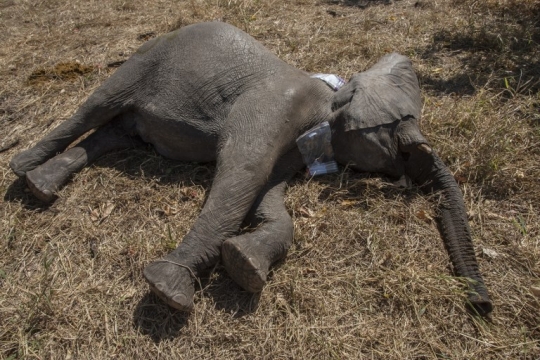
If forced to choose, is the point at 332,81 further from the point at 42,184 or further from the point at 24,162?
the point at 24,162

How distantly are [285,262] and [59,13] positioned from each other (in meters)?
5.80

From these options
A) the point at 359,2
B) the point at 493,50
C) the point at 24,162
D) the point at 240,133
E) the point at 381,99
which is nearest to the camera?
the point at 240,133

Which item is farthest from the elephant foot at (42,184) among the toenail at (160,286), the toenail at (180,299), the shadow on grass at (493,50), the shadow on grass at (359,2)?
the shadow on grass at (359,2)

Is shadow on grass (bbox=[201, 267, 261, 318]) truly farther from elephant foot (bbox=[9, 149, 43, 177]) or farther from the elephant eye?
elephant foot (bbox=[9, 149, 43, 177])

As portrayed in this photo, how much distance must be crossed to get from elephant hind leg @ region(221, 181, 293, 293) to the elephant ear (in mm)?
825

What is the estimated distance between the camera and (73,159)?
Result: 3.48 m

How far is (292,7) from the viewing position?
631cm

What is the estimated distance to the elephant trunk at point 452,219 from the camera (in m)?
2.53

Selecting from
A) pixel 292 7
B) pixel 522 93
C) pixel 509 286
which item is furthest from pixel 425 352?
pixel 292 7

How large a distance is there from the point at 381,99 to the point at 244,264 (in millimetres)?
1624

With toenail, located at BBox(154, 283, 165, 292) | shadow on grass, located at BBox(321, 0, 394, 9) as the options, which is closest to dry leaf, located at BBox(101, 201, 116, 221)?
toenail, located at BBox(154, 283, 165, 292)

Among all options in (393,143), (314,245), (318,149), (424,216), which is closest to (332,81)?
(318,149)

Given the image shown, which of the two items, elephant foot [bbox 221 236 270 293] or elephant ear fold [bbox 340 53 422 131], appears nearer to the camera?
elephant foot [bbox 221 236 270 293]

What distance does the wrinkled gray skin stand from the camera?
2701 millimetres
